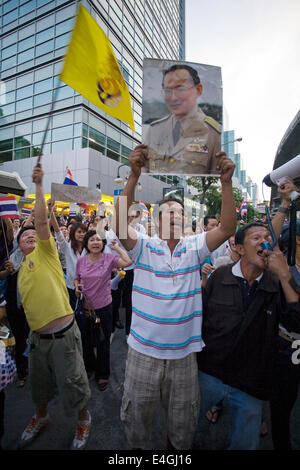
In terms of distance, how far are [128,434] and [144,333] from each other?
77 cm

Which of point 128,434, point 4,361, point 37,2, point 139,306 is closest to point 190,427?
point 128,434

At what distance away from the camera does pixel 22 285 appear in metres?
2.20

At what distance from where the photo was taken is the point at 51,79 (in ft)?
59.6

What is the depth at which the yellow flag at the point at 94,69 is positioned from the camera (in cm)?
183

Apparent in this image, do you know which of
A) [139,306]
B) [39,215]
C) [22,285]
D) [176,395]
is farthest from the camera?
[22,285]

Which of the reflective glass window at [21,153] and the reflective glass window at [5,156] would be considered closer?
the reflective glass window at [21,153]

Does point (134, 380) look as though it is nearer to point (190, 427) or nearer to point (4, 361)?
point (190, 427)

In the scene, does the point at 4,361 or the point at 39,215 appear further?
the point at 39,215

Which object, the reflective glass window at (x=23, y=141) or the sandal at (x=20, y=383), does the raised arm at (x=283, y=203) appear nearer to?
the sandal at (x=20, y=383)

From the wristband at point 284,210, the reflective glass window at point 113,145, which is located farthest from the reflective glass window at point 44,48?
the wristband at point 284,210

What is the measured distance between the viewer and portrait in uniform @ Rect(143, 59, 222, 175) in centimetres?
167

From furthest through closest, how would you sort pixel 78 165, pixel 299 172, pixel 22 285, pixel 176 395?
pixel 78 165 → pixel 22 285 → pixel 176 395 → pixel 299 172

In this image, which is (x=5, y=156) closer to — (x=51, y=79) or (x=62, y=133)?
(x=62, y=133)

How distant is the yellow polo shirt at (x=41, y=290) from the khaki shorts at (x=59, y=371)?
20 cm
